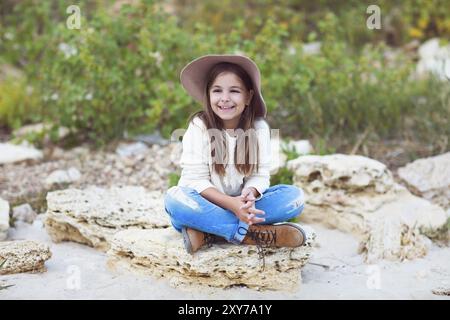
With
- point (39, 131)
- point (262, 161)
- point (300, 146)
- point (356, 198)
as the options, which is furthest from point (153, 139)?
point (262, 161)

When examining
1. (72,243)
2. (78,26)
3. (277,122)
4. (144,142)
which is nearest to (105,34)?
(78,26)

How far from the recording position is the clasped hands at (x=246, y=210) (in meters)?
3.07

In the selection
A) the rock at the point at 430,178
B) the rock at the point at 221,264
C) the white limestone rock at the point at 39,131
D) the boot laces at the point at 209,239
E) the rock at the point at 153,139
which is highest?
the white limestone rock at the point at 39,131

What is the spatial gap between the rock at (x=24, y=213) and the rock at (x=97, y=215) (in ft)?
1.56

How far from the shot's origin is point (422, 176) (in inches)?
190

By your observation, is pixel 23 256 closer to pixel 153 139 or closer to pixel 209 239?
pixel 209 239

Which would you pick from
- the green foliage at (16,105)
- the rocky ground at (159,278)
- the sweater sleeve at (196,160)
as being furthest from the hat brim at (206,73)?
the green foliage at (16,105)

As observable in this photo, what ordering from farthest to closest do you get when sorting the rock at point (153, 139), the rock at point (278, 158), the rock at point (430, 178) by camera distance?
the rock at point (153, 139)
the rock at point (430, 178)
the rock at point (278, 158)

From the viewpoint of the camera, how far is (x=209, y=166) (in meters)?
3.28

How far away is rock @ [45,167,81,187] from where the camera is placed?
16.4 ft

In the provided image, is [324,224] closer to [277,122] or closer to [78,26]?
[277,122]

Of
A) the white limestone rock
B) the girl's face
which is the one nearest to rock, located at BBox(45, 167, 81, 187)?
the white limestone rock

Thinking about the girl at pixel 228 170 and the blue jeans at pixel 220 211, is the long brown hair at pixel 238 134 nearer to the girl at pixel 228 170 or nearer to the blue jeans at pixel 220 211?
the girl at pixel 228 170
